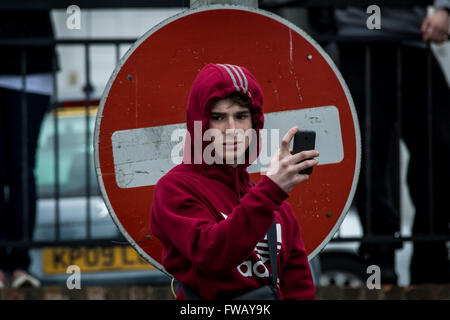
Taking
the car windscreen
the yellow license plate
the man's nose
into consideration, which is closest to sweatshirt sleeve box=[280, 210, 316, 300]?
the man's nose

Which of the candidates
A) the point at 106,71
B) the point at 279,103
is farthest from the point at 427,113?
the point at 106,71

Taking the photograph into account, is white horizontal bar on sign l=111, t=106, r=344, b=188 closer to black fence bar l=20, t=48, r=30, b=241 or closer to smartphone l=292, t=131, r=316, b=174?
smartphone l=292, t=131, r=316, b=174

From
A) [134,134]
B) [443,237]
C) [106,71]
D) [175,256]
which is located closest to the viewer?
[175,256]

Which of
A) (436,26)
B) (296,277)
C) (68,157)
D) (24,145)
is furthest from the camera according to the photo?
(68,157)

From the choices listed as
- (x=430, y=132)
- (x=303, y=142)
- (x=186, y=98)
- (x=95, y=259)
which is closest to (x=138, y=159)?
(x=186, y=98)

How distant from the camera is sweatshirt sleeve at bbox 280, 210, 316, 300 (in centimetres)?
270

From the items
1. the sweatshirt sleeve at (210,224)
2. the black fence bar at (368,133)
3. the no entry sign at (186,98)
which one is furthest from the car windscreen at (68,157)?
the sweatshirt sleeve at (210,224)

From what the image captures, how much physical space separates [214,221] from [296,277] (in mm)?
424

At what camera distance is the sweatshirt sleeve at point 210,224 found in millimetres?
2213

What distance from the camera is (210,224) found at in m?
2.38

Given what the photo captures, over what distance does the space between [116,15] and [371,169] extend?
5.58 metres

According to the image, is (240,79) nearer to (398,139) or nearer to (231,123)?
(231,123)

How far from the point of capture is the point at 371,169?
16.1 feet

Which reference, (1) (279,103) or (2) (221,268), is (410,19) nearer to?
(1) (279,103)
